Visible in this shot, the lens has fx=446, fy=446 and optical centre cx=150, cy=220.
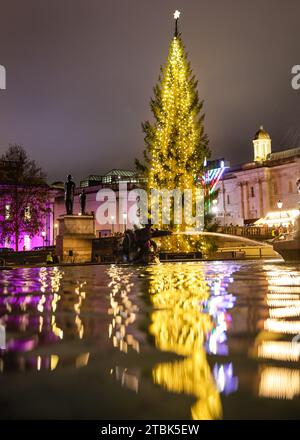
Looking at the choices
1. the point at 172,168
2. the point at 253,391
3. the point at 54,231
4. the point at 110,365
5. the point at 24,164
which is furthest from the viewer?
the point at 54,231

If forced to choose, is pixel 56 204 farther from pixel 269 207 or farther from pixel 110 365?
pixel 110 365

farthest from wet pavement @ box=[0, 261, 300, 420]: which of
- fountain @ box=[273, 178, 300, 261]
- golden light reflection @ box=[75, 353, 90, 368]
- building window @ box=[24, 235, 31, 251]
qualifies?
building window @ box=[24, 235, 31, 251]

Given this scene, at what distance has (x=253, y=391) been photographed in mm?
1352

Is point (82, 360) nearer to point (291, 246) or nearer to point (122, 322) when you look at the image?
point (122, 322)

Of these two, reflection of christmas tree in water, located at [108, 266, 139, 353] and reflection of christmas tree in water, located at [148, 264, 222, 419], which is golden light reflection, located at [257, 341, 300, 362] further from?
reflection of christmas tree in water, located at [108, 266, 139, 353]

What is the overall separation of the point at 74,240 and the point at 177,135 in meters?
9.97

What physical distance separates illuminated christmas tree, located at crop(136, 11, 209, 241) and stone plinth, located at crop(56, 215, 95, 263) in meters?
5.15

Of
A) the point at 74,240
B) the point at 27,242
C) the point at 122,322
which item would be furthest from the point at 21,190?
the point at 122,322

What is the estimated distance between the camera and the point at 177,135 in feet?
99.5

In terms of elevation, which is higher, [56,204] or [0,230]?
[56,204]

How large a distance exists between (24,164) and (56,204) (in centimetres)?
3925

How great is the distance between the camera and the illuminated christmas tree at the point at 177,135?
1183 inches

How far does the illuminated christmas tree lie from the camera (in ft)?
98.6
